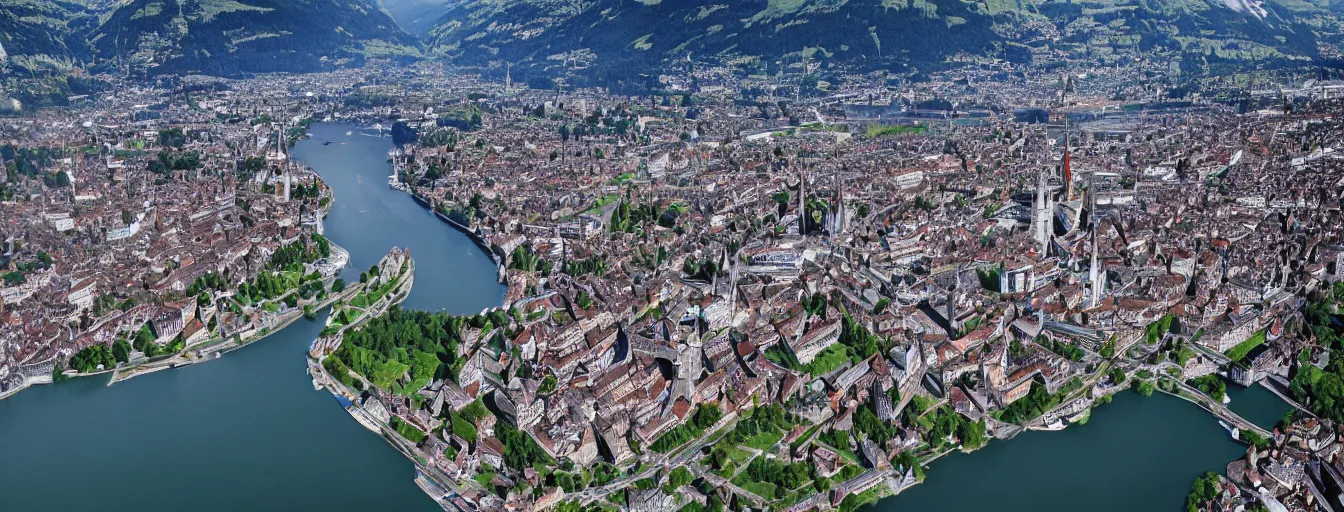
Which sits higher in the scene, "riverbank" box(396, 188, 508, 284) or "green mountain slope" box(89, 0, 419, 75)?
"green mountain slope" box(89, 0, 419, 75)

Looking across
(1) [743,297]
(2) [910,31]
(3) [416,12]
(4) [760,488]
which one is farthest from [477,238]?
(3) [416,12]

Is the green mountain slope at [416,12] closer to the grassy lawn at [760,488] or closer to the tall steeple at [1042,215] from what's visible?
the tall steeple at [1042,215]


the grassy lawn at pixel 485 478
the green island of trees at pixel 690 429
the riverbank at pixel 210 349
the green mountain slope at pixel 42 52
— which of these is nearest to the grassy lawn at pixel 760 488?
the green island of trees at pixel 690 429

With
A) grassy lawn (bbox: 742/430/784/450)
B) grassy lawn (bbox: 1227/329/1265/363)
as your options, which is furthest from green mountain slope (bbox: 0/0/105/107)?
grassy lawn (bbox: 1227/329/1265/363)

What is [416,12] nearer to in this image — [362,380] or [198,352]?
[198,352]

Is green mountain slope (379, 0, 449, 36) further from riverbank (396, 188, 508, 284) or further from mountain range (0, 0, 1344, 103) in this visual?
riverbank (396, 188, 508, 284)

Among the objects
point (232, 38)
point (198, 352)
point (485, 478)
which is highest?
point (232, 38)
